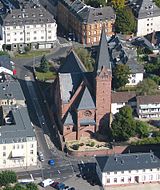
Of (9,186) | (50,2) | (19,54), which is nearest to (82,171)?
(9,186)

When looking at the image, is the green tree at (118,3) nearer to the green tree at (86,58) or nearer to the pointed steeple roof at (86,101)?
the green tree at (86,58)

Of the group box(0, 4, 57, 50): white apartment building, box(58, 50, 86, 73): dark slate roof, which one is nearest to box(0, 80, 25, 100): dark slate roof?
box(58, 50, 86, 73): dark slate roof

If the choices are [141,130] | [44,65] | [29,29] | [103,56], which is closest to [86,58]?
[44,65]

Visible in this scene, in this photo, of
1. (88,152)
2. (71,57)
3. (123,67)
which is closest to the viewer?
(88,152)

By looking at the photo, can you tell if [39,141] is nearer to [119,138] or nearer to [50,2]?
[119,138]

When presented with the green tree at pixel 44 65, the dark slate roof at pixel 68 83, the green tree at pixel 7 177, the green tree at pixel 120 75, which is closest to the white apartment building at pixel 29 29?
the green tree at pixel 44 65

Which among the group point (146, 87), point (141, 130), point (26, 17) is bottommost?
point (141, 130)

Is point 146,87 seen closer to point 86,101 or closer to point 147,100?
point 147,100
